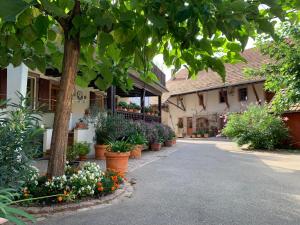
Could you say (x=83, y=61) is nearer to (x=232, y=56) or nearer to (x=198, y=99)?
(x=232, y=56)

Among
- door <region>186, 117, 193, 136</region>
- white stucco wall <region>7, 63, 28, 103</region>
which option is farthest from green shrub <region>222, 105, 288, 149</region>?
door <region>186, 117, 193, 136</region>

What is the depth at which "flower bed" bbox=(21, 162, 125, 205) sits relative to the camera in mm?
4109

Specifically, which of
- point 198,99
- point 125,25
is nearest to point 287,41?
point 125,25

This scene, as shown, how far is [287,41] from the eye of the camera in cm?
890

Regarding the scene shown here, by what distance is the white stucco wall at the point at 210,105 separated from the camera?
931 inches

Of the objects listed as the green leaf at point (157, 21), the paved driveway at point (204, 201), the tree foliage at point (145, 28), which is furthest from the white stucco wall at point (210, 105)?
the green leaf at point (157, 21)

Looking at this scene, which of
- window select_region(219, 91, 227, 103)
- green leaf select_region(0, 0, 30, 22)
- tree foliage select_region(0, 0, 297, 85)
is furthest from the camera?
window select_region(219, 91, 227, 103)

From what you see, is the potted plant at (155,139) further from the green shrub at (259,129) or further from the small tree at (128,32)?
the small tree at (128,32)

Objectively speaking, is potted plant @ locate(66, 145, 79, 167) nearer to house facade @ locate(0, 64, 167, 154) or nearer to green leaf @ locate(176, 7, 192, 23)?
house facade @ locate(0, 64, 167, 154)

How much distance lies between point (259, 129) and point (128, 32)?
41.8ft

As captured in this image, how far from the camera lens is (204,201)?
465cm

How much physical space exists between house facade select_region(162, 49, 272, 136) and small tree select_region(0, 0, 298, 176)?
1734 centimetres

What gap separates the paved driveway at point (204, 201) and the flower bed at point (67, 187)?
0.38 metres

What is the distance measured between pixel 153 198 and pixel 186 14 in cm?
356
